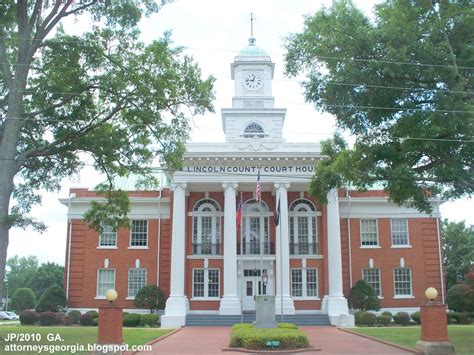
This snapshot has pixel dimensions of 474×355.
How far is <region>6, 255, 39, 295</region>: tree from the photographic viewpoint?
4309 inches

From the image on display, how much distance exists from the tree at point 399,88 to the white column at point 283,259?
46.6 feet

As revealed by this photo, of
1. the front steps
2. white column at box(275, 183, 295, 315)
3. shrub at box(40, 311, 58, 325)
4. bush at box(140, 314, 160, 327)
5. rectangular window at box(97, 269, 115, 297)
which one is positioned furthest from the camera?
rectangular window at box(97, 269, 115, 297)

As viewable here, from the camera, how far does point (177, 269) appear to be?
35.2 metres

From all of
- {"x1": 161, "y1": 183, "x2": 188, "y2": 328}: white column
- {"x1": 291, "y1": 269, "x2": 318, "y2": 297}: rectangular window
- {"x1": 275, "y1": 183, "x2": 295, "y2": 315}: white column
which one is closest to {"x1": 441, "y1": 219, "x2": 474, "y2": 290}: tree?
{"x1": 291, "y1": 269, "x2": 318, "y2": 297}: rectangular window

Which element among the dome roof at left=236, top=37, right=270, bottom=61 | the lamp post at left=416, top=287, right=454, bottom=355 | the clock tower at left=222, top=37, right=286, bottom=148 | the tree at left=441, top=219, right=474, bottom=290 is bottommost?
the lamp post at left=416, top=287, right=454, bottom=355

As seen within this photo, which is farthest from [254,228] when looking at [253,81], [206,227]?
[253,81]

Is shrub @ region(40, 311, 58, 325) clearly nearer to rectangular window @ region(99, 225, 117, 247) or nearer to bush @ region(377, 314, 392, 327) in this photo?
rectangular window @ region(99, 225, 117, 247)

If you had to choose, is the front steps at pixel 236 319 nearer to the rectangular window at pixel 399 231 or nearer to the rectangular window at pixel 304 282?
the rectangular window at pixel 304 282

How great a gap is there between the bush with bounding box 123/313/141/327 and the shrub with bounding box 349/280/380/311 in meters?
13.7

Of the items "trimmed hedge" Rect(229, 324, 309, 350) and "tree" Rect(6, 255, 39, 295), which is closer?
"trimmed hedge" Rect(229, 324, 309, 350)

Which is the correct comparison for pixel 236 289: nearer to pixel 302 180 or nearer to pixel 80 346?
pixel 302 180

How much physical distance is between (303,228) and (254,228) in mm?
3351

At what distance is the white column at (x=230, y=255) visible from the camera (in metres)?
34.5

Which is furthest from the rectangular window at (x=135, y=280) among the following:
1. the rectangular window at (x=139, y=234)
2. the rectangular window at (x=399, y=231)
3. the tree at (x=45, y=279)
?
the tree at (x=45, y=279)
